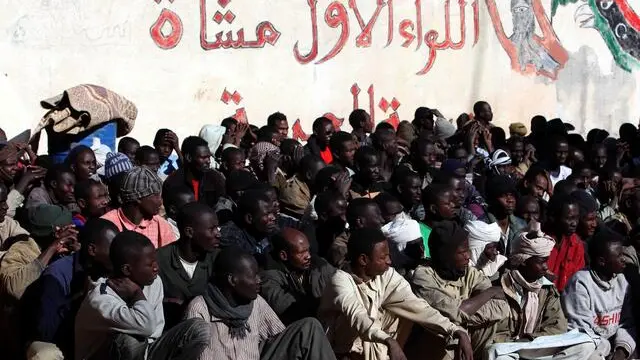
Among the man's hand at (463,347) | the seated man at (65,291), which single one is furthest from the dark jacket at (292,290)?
the seated man at (65,291)

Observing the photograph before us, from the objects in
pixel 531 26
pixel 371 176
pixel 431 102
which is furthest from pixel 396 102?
pixel 371 176

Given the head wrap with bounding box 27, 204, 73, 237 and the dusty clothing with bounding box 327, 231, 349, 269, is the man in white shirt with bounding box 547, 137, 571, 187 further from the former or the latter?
the head wrap with bounding box 27, 204, 73, 237

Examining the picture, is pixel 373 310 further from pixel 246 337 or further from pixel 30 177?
pixel 30 177

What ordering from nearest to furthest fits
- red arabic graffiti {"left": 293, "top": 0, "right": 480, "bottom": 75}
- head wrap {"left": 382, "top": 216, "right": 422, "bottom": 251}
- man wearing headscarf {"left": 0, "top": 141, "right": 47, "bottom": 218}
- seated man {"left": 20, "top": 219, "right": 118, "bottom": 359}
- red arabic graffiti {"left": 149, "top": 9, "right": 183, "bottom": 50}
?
seated man {"left": 20, "top": 219, "right": 118, "bottom": 359} < head wrap {"left": 382, "top": 216, "right": 422, "bottom": 251} < man wearing headscarf {"left": 0, "top": 141, "right": 47, "bottom": 218} < red arabic graffiti {"left": 149, "top": 9, "right": 183, "bottom": 50} < red arabic graffiti {"left": 293, "top": 0, "right": 480, "bottom": 75}

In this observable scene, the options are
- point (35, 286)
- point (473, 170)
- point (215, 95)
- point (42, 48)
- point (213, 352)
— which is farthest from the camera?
point (215, 95)

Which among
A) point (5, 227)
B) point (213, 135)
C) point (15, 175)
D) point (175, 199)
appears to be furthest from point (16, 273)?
point (213, 135)

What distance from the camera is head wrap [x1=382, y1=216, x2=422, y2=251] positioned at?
848cm

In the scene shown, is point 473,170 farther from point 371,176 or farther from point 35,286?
point 35,286

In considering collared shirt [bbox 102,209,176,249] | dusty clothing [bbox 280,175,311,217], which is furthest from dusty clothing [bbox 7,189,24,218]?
dusty clothing [bbox 280,175,311,217]

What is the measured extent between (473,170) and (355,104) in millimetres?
3363

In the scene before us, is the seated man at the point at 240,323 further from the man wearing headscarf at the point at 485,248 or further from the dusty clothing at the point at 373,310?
the man wearing headscarf at the point at 485,248

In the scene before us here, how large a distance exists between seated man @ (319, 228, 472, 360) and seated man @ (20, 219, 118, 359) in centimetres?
122

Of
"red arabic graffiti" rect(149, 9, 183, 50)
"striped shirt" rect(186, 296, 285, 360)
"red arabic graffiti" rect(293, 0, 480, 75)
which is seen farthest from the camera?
"red arabic graffiti" rect(293, 0, 480, 75)

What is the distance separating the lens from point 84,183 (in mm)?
8289
